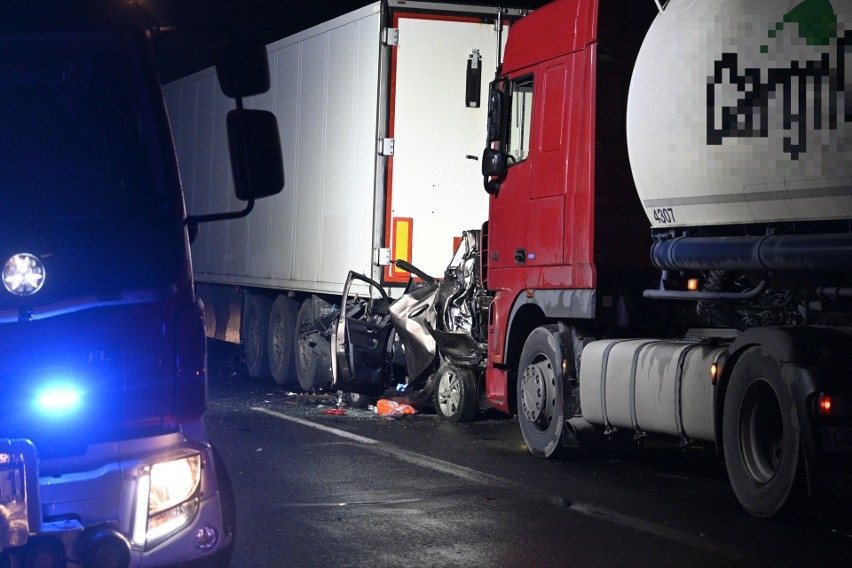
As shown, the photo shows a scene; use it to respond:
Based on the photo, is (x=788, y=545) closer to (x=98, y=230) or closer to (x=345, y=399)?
(x=98, y=230)

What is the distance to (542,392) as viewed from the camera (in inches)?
425

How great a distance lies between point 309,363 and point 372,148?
11.3 feet

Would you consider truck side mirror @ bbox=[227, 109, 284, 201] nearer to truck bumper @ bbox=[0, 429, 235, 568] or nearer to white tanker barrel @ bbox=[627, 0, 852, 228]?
truck bumper @ bbox=[0, 429, 235, 568]

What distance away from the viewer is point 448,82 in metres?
14.9

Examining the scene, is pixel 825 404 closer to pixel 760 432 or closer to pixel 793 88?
pixel 760 432

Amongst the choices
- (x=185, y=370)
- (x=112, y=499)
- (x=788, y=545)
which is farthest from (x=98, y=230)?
(x=788, y=545)

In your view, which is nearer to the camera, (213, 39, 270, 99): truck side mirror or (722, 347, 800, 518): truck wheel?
(213, 39, 270, 99): truck side mirror

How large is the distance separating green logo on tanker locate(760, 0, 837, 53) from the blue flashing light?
445cm

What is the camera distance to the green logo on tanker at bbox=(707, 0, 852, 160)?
23.2ft

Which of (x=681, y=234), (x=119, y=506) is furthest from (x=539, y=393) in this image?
(x=119, y=506)

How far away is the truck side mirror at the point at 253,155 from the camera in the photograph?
5148mm

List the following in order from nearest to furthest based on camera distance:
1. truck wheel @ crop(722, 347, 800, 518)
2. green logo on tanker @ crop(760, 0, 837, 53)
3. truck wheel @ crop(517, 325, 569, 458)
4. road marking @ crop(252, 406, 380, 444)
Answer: green logo on tanker @ crop(760, 0, 837, 53) < truck wheel @ crop(722, 347, 800, 518) < truck wheel @ crop(517, 325, 569, 458) < road marking @ crop(252, 406, 380, 444)

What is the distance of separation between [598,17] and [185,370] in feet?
20.7

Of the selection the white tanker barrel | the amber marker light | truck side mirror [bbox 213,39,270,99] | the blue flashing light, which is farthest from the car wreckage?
the blue flashing light
